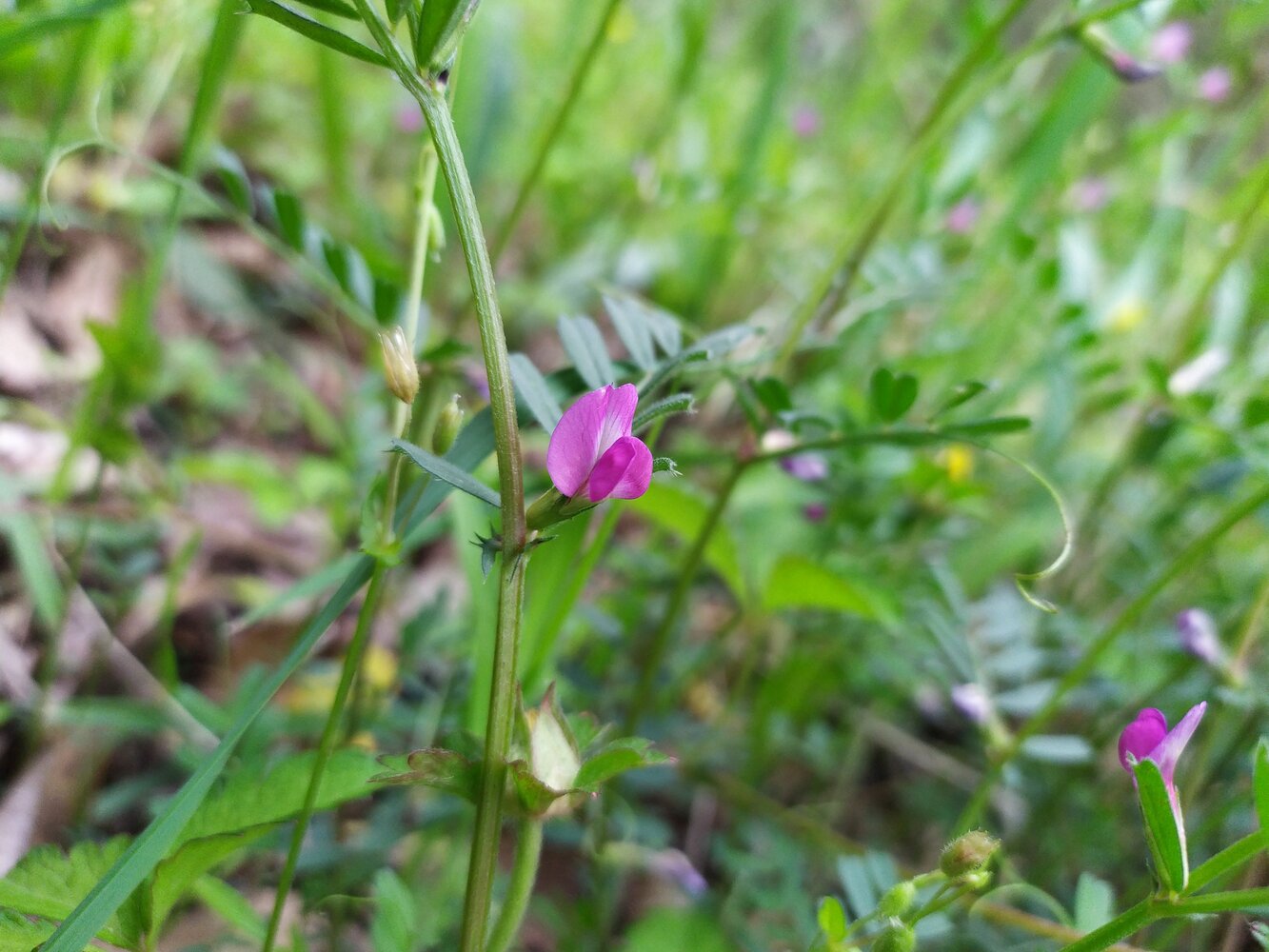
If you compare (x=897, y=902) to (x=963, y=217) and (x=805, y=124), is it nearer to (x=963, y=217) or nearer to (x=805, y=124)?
(x=963, y=217)

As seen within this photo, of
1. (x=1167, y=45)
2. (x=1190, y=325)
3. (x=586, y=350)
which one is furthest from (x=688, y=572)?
(x=1167, y=45)

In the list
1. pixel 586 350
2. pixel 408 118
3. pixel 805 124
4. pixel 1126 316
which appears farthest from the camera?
pixel 805 124

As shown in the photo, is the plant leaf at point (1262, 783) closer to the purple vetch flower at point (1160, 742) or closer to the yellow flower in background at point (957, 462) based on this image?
the purple vetch flower at point (1160, 742)

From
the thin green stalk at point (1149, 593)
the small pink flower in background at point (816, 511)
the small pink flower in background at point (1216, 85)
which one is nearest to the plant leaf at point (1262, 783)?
the thin green stalk at point (1149, 593)

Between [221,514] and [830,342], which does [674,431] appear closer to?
[221,514]

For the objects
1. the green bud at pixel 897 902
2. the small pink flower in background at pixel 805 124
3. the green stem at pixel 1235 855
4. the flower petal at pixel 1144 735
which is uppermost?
the small pink flower in background at pixel 805 124

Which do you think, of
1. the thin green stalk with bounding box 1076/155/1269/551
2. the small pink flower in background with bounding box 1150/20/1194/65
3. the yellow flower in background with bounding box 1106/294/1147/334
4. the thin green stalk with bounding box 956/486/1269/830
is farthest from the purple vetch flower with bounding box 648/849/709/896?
the small pink flower in background with bounding box 1150/20/1194/65

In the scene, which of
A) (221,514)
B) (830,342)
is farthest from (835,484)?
(221,514)
